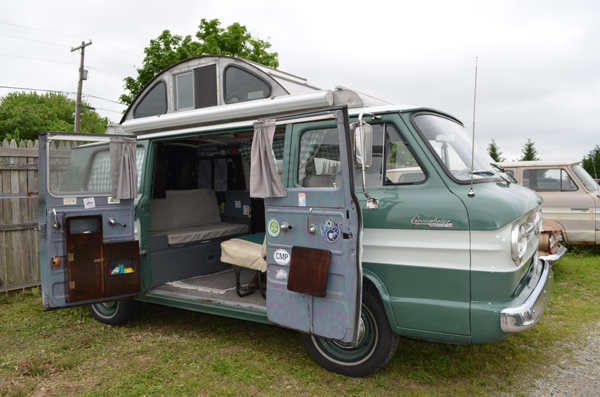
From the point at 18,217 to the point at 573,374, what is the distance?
7583 mm

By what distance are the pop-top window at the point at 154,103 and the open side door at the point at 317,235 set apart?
2328mm

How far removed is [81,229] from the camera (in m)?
4.38

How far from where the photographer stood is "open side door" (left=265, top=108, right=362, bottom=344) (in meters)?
3.27

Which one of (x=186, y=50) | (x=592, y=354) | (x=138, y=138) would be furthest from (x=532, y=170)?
(x=186, y=50)

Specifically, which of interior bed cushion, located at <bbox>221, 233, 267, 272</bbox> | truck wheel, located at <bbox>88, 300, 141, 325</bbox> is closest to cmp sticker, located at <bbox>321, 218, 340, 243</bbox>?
interior bed cushion, located at <bbox>221, 233, 267, 272</bbox>

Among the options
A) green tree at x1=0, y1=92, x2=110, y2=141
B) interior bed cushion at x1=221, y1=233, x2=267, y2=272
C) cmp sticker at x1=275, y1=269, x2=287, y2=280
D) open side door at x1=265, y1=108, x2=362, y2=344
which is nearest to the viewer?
open side door at x1=265, y1=108, x2=362, y2=344

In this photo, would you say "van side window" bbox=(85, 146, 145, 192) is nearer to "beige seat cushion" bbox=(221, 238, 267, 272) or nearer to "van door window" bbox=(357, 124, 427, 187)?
"beige seat cushion" bbox=(221, 238, 267, 272)

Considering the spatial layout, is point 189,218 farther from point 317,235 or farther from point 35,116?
point 35,116

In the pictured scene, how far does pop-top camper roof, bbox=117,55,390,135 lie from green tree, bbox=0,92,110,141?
28.6m

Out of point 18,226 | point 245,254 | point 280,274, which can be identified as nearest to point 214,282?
point 245,254

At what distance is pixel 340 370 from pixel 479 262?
1.55 m

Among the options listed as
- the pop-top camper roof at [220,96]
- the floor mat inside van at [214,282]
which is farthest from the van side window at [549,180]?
the floor mat inside van at [214,282]

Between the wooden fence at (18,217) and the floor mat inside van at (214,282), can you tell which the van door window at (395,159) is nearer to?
the floor mat inside van at (214,282)

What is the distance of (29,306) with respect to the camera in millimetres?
5938
